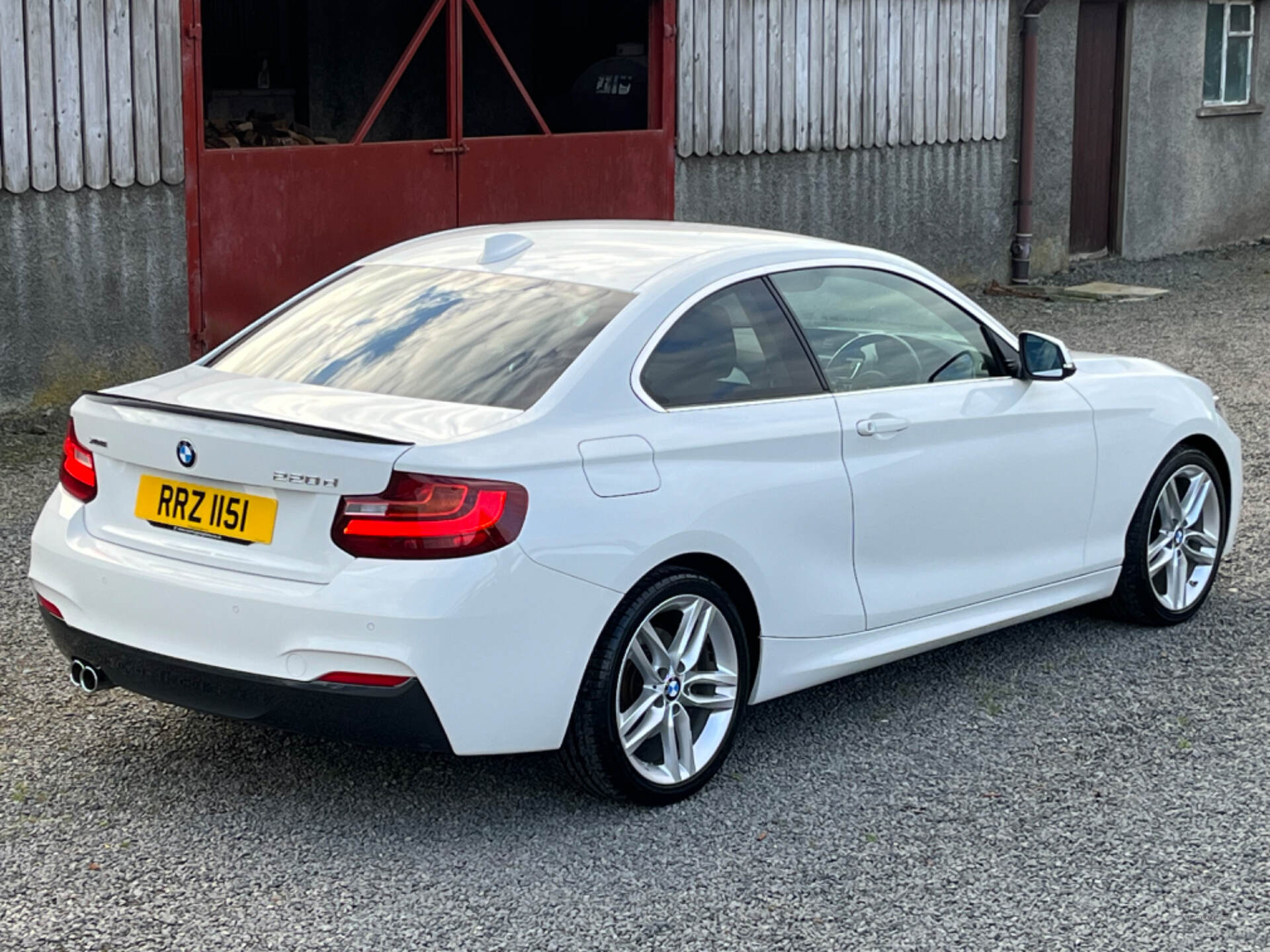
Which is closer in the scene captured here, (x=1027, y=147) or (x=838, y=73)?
(x=838, y=73)

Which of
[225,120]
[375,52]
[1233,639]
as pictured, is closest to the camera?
[1233,639]

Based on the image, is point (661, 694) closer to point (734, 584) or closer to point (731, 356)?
point (734, 584)

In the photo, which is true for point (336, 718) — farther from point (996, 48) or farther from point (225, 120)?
point (996, 48)

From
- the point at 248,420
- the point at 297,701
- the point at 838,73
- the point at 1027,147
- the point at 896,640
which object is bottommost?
the point at 896,640

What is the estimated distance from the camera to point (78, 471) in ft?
15.8

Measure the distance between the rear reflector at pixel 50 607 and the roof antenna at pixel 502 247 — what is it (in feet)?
5.07

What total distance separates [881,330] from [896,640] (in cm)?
94

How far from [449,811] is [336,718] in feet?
1.87

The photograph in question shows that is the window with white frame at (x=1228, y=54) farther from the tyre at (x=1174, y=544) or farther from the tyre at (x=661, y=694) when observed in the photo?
the tyre at (x=661, y=694)

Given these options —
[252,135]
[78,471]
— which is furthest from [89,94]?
[78,471]

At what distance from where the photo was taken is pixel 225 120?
1414cm

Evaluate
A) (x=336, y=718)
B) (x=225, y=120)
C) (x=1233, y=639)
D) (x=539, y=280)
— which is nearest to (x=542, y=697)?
(x=336, y=718)

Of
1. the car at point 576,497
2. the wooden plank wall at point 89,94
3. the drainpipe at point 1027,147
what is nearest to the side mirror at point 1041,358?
the car at point 576,497

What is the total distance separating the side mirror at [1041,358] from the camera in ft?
18.9
